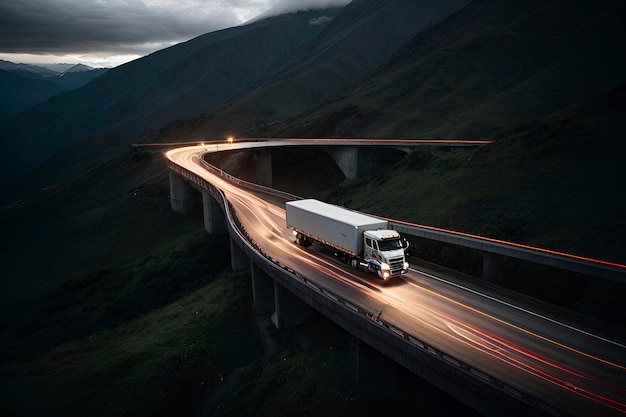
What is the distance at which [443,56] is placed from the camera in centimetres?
13188

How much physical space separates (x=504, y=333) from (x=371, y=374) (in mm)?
6856

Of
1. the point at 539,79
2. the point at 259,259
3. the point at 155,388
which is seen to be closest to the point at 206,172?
the point at 259,259

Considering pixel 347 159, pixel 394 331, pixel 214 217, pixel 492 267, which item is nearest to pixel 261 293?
pixel 394 331

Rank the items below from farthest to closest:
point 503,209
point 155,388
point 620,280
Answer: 1. point 503,209
2. point 155,388
3. point 620,280

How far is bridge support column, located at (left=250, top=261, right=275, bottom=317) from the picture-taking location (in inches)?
1308

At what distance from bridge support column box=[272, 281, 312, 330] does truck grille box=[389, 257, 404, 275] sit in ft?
26.2

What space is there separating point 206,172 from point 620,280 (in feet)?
200

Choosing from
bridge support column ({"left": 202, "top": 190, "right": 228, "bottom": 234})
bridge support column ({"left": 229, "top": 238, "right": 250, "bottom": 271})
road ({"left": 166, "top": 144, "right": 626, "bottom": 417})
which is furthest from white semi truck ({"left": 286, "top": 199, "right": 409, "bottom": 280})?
bridge support column ({"left": 202, "top": 190, "right": 228, "bottom": 234})

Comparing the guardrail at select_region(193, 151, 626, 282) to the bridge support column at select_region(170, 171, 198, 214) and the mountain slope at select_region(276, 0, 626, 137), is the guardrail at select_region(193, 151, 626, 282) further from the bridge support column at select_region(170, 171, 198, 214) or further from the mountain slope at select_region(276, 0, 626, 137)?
the mountain slope at select_region(276, 0, 626, 137)

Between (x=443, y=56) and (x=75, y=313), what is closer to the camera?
(x=75, y=313)

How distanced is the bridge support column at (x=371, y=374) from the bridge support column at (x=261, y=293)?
41.4 feet

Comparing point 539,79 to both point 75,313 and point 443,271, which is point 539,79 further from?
point 75,313

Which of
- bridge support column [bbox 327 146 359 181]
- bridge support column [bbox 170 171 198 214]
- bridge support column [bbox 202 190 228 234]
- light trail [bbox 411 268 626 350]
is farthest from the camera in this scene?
bridge support column [bbox 327 146 359 181]

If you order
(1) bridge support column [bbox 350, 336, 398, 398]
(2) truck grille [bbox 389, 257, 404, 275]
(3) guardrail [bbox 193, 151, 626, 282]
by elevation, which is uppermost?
(3) guardrail [bbox 193, 151, 626, 282]
